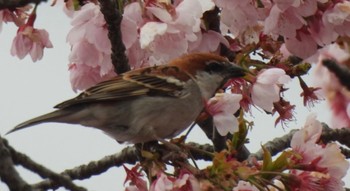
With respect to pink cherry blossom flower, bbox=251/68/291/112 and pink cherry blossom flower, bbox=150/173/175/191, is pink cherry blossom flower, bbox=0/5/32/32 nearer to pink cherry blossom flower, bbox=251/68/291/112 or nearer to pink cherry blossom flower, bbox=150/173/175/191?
pink cherry blossom flower, bbox=251/68/291/112

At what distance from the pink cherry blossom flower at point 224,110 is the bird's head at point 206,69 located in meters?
0.70

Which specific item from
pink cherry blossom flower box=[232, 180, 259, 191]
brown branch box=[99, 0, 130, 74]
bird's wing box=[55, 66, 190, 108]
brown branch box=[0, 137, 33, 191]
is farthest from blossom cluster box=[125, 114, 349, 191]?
brown branch box=[0, 137, 33, 191]

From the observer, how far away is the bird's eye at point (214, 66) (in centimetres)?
523

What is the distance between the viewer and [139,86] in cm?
532

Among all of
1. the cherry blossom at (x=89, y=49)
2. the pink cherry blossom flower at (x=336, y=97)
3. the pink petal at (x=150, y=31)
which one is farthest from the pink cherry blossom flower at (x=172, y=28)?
the pink cherry blossom flower at (x=336, y=97)

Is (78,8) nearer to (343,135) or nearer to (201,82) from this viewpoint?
(201,82)

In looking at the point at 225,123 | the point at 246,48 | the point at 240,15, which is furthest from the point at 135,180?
the point at 246,48

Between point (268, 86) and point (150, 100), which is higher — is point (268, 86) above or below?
above

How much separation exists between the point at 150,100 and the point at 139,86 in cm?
15

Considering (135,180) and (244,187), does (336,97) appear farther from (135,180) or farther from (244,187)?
(135,180)

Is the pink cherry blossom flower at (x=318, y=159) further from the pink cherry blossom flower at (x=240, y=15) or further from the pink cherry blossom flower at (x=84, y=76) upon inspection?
the pink cherry blossom flower at (x=84, y=76)

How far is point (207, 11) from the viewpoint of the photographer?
514cm

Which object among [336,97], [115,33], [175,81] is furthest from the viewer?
[175,81]

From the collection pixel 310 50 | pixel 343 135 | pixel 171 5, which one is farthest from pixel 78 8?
pixel 343 135
